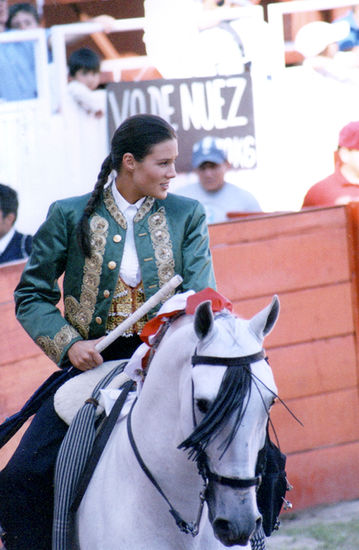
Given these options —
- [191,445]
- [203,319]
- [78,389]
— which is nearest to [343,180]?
[78,389]

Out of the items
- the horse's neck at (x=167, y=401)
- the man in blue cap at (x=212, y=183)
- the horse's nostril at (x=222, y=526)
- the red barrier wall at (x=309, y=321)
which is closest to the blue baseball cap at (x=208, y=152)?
the man in blue cap at (x=212, y=183)

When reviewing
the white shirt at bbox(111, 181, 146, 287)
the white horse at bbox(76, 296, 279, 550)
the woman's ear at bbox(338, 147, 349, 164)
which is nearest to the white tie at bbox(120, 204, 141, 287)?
the white shirt at bbox(111, 181, 146, 287)

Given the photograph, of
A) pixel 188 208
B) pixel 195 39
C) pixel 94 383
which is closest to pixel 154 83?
pixel 195 39

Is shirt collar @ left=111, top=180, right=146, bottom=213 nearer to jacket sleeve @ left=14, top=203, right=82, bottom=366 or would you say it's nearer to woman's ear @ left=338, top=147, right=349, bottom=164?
jacket sleeve @ left=14, top=203, right=82, bottom=366

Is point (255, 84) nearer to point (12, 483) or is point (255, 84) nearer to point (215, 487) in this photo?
point (12, 483)

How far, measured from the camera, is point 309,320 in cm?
544

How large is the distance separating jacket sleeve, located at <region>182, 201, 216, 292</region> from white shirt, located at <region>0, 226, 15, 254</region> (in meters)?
1.93

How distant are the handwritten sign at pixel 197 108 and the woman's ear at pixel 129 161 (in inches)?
87.4

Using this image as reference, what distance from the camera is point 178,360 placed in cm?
252

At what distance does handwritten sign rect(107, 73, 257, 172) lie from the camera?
207 inches

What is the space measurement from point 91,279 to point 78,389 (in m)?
0.34

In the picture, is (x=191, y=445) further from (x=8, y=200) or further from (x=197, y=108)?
(x=197, y=108)

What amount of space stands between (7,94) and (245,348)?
9.60 ft

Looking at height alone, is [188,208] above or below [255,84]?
below
